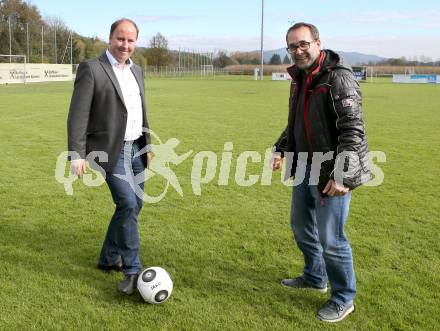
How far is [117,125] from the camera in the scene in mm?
4152

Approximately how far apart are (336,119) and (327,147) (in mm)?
233

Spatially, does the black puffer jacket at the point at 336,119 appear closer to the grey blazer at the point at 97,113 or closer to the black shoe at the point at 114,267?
the grey blazer at the point at 97,113

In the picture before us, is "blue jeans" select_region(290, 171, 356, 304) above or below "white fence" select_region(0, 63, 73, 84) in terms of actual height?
below

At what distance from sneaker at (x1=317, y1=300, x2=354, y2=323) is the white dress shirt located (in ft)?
7.06

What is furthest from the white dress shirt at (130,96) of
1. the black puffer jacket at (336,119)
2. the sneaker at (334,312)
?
the sneaker at (334,312)

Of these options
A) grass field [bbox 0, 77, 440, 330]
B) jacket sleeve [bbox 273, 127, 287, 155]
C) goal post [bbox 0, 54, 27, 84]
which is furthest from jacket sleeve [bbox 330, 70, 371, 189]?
goal post [bbox 0, 54, 27, 84]

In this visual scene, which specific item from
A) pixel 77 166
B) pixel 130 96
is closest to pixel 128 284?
pixel 77 166

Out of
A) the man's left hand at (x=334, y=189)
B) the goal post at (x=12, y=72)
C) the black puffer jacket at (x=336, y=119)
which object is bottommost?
the man's left hand at (x=334, y=189)

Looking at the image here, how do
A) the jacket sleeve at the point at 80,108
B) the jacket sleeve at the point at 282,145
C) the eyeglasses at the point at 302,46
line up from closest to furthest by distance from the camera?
the eyeglasses at the point at 302,46 → the jacket sleeve at the point at 80,108 → the jacket sleeve at the point at 282,145

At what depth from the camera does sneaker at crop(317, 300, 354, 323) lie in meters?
3.81

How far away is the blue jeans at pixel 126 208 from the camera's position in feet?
13.7

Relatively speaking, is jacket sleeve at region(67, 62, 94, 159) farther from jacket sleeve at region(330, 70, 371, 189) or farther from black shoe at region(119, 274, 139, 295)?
jacket sleeve at region(330, 70, 371, 189)

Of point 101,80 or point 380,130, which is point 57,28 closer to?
point 380,130

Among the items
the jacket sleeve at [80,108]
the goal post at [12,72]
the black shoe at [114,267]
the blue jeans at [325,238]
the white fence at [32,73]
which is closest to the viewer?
the blue jeans at [325,238]
